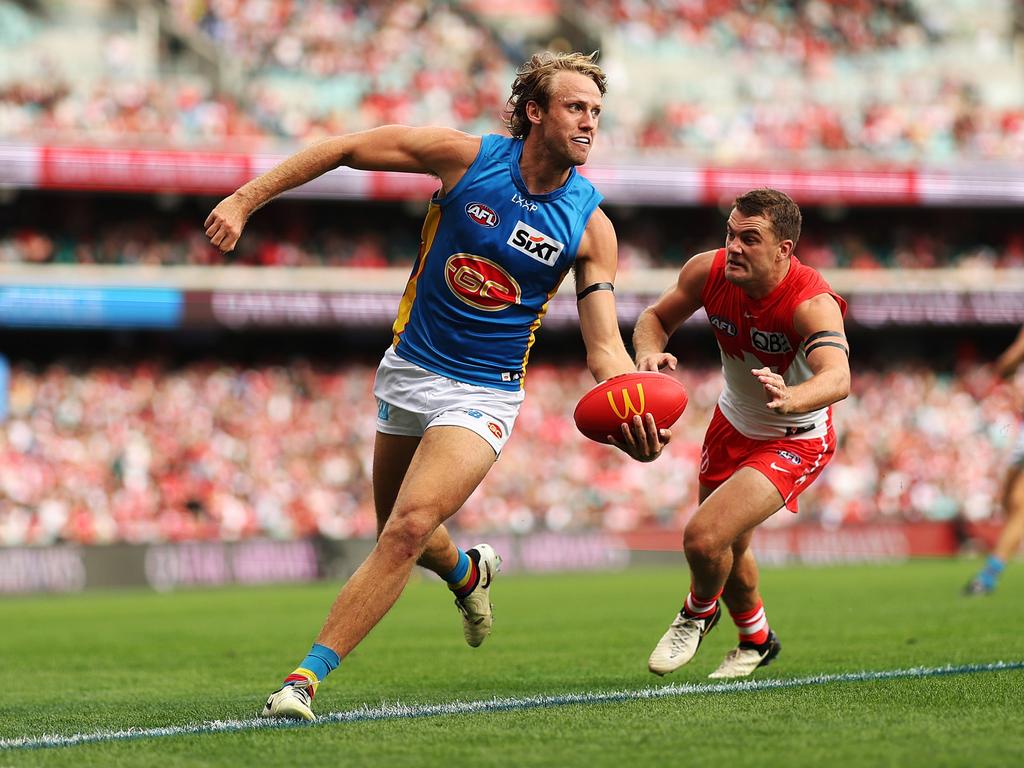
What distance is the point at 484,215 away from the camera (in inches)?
237

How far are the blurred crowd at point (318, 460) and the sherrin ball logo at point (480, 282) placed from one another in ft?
54.3

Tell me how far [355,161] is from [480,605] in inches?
91.0

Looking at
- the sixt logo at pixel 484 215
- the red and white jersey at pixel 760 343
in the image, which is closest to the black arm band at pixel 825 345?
the red and white jersey at pixel 760 343

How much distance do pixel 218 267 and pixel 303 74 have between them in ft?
14.3

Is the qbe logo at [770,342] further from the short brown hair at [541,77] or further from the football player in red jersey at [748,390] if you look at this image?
the short brown hair at [541,77]

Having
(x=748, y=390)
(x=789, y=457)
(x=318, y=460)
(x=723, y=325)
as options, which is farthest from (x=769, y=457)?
(x=318, y=460)

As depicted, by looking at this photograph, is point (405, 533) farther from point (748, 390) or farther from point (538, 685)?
point (748, 390)

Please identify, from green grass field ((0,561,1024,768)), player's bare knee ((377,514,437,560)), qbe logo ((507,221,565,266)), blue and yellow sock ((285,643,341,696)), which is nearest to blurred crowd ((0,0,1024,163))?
green grass field ((0,561,1024,768))

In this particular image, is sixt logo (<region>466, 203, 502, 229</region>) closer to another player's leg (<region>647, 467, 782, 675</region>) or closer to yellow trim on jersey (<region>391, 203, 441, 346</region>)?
yellow trim on jersey (<region>391, 203, 441, 346</region>)

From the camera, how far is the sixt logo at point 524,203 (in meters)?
6.03

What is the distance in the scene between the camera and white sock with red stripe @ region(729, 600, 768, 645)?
7.22 metres

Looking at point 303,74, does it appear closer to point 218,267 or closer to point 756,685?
point 218,267

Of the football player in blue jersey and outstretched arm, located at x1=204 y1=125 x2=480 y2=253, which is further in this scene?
the football player in blue jersey

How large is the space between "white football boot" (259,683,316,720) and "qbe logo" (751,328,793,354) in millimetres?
2705
